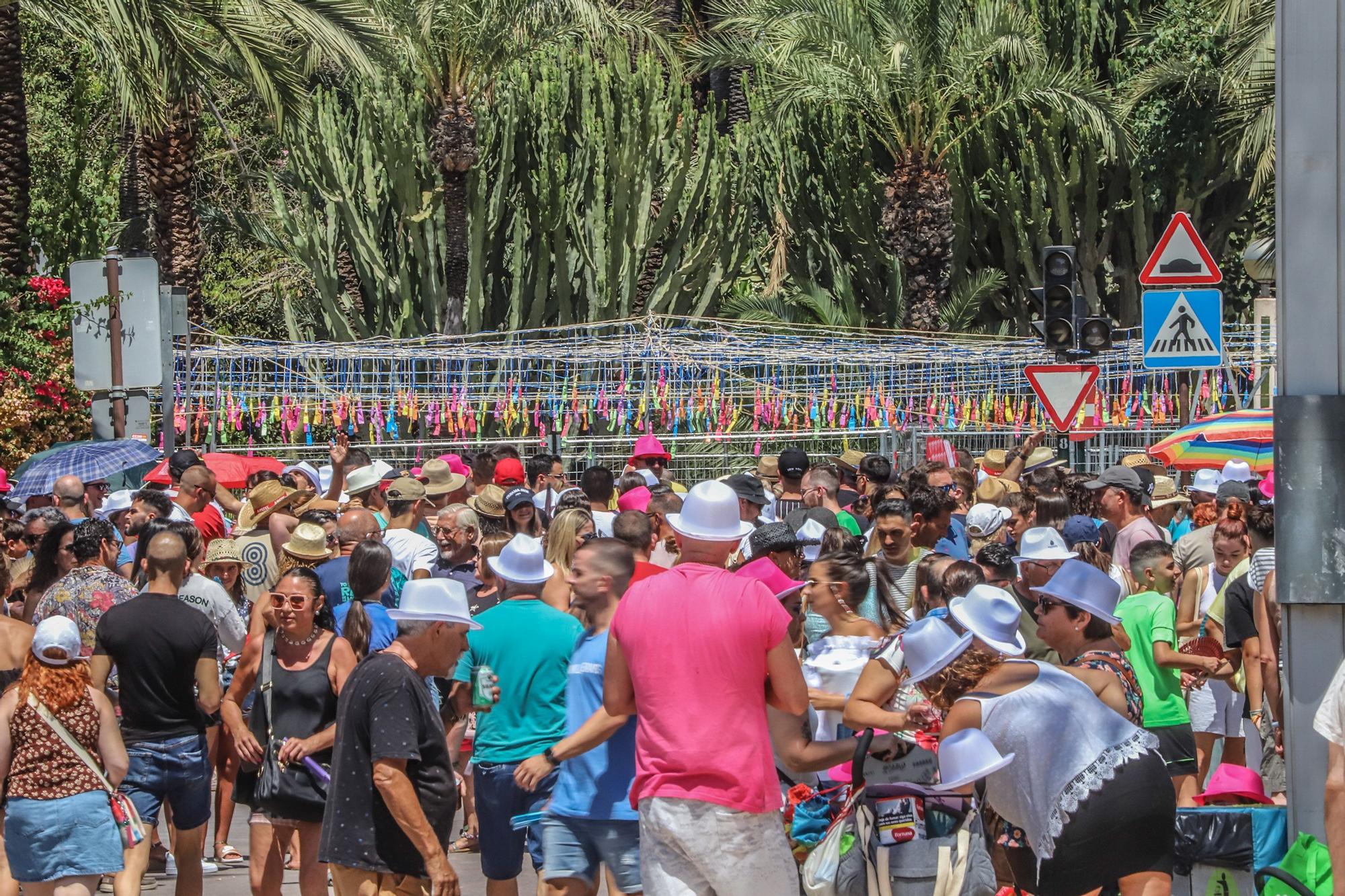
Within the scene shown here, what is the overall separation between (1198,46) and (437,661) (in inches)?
888

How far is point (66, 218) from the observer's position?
17875 mm

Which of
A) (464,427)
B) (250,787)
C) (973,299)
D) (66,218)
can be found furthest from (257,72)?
(973,299)

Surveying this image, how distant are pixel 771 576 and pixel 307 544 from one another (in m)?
2.41

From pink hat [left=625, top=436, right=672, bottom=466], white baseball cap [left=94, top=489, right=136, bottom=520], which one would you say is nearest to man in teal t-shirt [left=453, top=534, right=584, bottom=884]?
white baseball cap [left=94, top=489, right=136, bottom=520]

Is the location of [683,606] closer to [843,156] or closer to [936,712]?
[936,712]

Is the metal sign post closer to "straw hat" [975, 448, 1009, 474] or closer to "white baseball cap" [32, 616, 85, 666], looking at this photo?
"white baseball cap" [32, 616, 85, 666]

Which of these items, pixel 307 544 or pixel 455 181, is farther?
pixel 455 181

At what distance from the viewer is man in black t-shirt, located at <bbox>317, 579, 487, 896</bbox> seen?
16.3ft

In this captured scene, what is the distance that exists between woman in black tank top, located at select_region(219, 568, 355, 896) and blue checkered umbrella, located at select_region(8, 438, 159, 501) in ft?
19.0

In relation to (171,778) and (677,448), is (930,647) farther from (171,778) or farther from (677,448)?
(677,448)

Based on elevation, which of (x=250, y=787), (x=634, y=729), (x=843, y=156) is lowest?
(x=250, y=787)

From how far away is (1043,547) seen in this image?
6895mm

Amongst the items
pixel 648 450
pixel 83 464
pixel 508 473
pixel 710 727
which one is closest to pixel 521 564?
pixel 710 727

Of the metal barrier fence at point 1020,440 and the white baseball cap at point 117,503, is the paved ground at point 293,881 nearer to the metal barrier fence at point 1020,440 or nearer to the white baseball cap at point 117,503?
the white baseball cap at point 117,503
